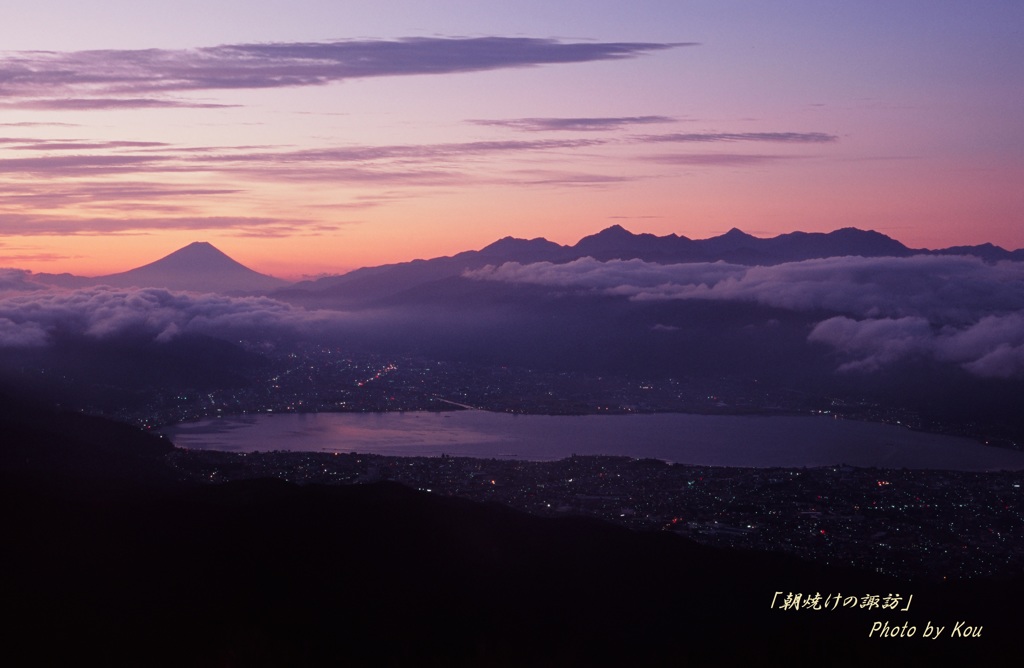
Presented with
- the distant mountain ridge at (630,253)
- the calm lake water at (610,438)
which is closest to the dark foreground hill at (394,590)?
the calm lake water at (610,438)

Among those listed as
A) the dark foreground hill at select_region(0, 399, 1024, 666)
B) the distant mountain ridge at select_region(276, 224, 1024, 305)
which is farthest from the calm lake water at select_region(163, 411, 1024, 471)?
the distant mountain ridge at select_region(276, 224, 1024, 305)

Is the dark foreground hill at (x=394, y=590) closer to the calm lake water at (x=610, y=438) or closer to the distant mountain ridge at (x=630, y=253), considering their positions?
the calm lake water at (x=610, y=438)

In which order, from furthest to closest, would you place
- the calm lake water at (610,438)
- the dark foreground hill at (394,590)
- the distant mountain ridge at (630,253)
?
1. the distant mountain ridge at (630,253)
2. the calm lake water at (610,438)
3. the dark foreground hill at (394,590)

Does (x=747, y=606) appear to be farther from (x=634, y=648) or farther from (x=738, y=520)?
(x=738, y=520)

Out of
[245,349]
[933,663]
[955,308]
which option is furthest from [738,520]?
[955,308]

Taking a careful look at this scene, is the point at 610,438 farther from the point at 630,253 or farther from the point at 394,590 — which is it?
the point at 630,253

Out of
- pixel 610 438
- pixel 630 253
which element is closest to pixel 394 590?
pixel 610 438

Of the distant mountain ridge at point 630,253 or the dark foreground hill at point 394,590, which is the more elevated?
the distant mountain ridge at point 630,253
